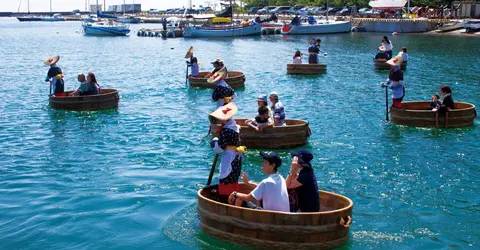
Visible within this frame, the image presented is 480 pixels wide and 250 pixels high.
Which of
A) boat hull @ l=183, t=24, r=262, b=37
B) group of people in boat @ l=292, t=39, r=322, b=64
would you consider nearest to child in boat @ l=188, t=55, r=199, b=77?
group of people in boat @ l=292, t=39, r=322, b=64

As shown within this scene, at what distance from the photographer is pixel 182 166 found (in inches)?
754

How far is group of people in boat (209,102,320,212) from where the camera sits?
39.0 ft

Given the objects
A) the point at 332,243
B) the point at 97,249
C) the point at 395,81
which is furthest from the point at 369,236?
the point at 395,81

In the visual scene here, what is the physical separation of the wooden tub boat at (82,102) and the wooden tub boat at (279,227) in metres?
15.9

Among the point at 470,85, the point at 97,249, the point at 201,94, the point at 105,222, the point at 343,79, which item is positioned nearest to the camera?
the point at 97,249

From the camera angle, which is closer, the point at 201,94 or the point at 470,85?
the point at 201,94

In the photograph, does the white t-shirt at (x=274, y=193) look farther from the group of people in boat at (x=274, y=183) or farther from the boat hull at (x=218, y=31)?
the boat hull at (x=218, y=31)

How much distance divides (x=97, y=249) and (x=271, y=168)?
13.2 ft

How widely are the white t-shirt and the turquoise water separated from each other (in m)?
1.26

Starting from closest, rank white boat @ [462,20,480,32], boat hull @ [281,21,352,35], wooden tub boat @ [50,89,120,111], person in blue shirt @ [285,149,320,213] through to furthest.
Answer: person in blue shirt @ [285,149,320,213] → wooden tub boat @ [50,89,120,111] → white boat @ [462,20,480,32] → boat hull @ [281,21,352,35]

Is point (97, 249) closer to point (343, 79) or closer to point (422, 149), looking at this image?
point (422, 149)

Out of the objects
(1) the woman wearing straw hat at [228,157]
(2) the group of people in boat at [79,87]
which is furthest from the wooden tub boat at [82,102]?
(1) the woman wearing straw hat at [228,157]

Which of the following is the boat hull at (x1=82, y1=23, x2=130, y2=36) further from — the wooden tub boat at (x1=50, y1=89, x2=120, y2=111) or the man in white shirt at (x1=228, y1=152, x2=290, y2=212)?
the man in white shirt at (x1=228, y1=152, x2=290, y2=212)

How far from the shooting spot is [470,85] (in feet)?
120
